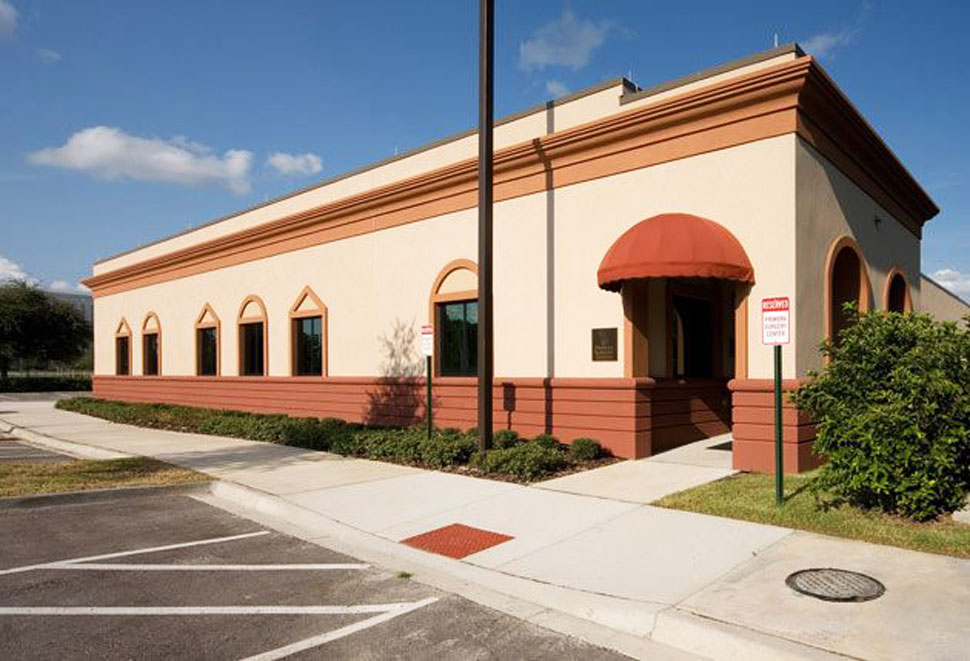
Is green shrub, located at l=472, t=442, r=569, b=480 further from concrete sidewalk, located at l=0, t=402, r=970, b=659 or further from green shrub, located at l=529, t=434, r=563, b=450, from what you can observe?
green shrub, located at l=529, t=434, r=563, b=450

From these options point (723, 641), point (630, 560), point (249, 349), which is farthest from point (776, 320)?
point (249, 349)

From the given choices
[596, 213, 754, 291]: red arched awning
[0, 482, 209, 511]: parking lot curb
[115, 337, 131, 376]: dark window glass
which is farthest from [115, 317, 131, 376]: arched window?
[596, 213, 754, 291]: red arched awning

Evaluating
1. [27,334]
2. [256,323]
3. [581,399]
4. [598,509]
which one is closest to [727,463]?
[581,399]

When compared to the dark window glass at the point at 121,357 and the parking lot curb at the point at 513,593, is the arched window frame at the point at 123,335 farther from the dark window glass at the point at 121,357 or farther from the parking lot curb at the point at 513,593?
the parking lot curb at the point at 513,593

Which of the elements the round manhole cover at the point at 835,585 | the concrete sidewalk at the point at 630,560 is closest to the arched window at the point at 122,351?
the concrete sidewalk at the point at 630,560

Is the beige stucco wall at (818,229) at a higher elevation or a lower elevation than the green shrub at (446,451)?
higher

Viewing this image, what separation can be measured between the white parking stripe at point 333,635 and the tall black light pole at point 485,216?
6.44 metres

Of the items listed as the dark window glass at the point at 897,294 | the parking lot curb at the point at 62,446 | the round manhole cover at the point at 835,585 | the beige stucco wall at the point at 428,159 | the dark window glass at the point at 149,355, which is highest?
the beige stucco wall at the point at 428,159

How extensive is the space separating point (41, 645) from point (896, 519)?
7953mm

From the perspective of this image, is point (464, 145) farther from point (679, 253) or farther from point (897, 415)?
point (897, 415)

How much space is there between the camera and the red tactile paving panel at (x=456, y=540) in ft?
22.7

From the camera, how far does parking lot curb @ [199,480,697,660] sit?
16.1ft

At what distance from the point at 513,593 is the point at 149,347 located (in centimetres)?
2716

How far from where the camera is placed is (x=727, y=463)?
11094mm
